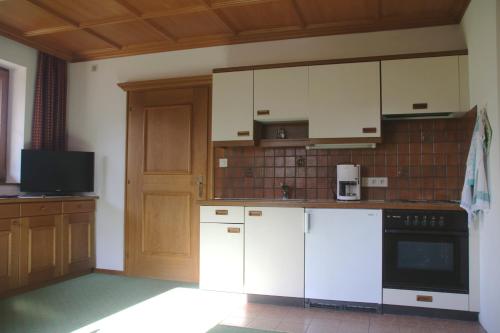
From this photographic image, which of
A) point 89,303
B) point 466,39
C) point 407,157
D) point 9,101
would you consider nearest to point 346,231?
point 407,157

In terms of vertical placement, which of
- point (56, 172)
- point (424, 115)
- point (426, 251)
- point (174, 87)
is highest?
point (174, 87)

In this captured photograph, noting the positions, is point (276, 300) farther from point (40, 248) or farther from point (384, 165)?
point (40, 248)

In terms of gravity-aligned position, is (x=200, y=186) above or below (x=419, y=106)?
below

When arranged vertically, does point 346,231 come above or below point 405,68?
below

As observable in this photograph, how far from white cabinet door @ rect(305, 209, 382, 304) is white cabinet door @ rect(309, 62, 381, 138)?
690 millimetres

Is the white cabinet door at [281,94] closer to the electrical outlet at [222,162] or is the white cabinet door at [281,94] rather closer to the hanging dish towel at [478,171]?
the electrical outlet at [222,162]

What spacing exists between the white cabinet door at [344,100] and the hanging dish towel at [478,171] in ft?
2.40

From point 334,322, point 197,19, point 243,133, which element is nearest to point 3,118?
point 197,19

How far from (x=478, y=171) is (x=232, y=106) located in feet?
6.61

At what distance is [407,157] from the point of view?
11.5 ft

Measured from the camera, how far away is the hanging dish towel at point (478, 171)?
8.44 feet

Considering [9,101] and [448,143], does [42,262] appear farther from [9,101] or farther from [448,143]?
[448,143]

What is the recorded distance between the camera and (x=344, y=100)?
3.30 m

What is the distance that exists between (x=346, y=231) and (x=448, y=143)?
4.12ft
